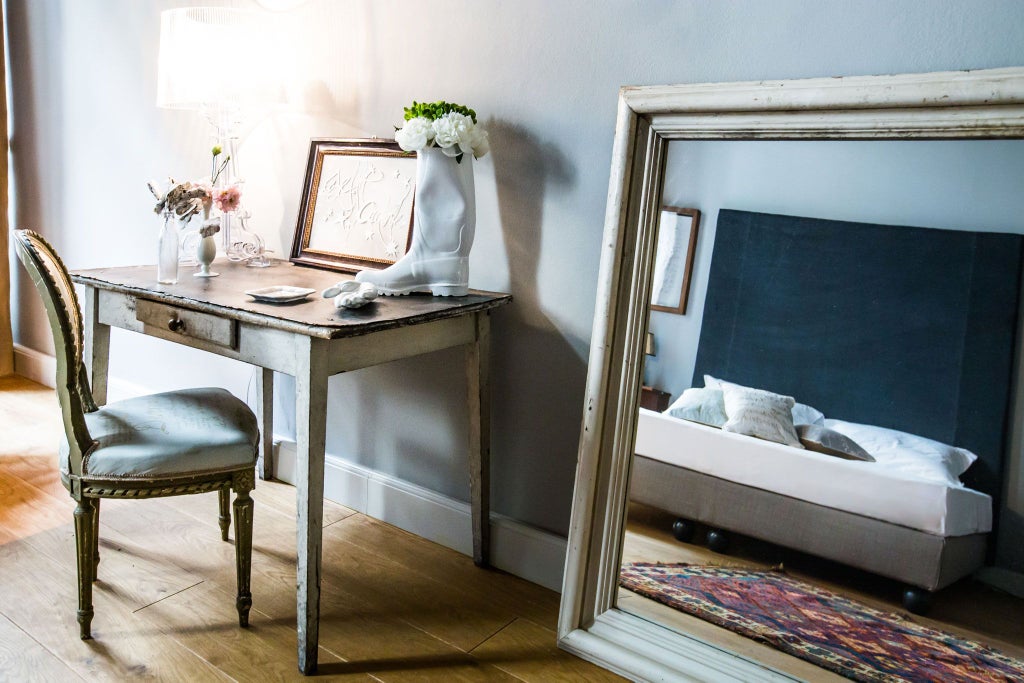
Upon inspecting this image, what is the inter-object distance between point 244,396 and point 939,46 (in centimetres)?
230

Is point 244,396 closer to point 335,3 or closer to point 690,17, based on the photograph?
point 335,3

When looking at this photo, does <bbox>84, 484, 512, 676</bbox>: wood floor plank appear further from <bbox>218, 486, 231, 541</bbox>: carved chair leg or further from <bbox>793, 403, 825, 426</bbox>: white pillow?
<bbox>793, 403, 825, 426</bbox>: white pillow

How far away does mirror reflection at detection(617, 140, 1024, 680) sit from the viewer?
1.41 metres

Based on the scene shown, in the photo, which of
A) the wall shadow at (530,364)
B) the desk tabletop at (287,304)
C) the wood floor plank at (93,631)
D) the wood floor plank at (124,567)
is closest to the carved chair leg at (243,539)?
the wood floor plank at (93,631)

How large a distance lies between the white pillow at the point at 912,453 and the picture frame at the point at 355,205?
1.26 m

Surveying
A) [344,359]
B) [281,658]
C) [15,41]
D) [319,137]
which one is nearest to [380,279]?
[344,359]

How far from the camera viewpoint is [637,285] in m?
1.74

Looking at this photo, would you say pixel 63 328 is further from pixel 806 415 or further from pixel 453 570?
pixel 806 415

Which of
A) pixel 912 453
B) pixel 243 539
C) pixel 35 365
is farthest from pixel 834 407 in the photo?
pixel 35 365

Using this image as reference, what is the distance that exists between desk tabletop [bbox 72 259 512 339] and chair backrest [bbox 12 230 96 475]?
0.67ft

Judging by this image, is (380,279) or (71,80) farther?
(71,80)

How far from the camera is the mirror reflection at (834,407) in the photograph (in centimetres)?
141

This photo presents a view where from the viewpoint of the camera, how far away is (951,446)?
4.70 feet

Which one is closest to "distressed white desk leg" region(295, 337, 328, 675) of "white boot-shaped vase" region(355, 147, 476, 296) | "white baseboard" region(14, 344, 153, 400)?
"white boot-shaped vase" region(355, 147, 476, 296)
